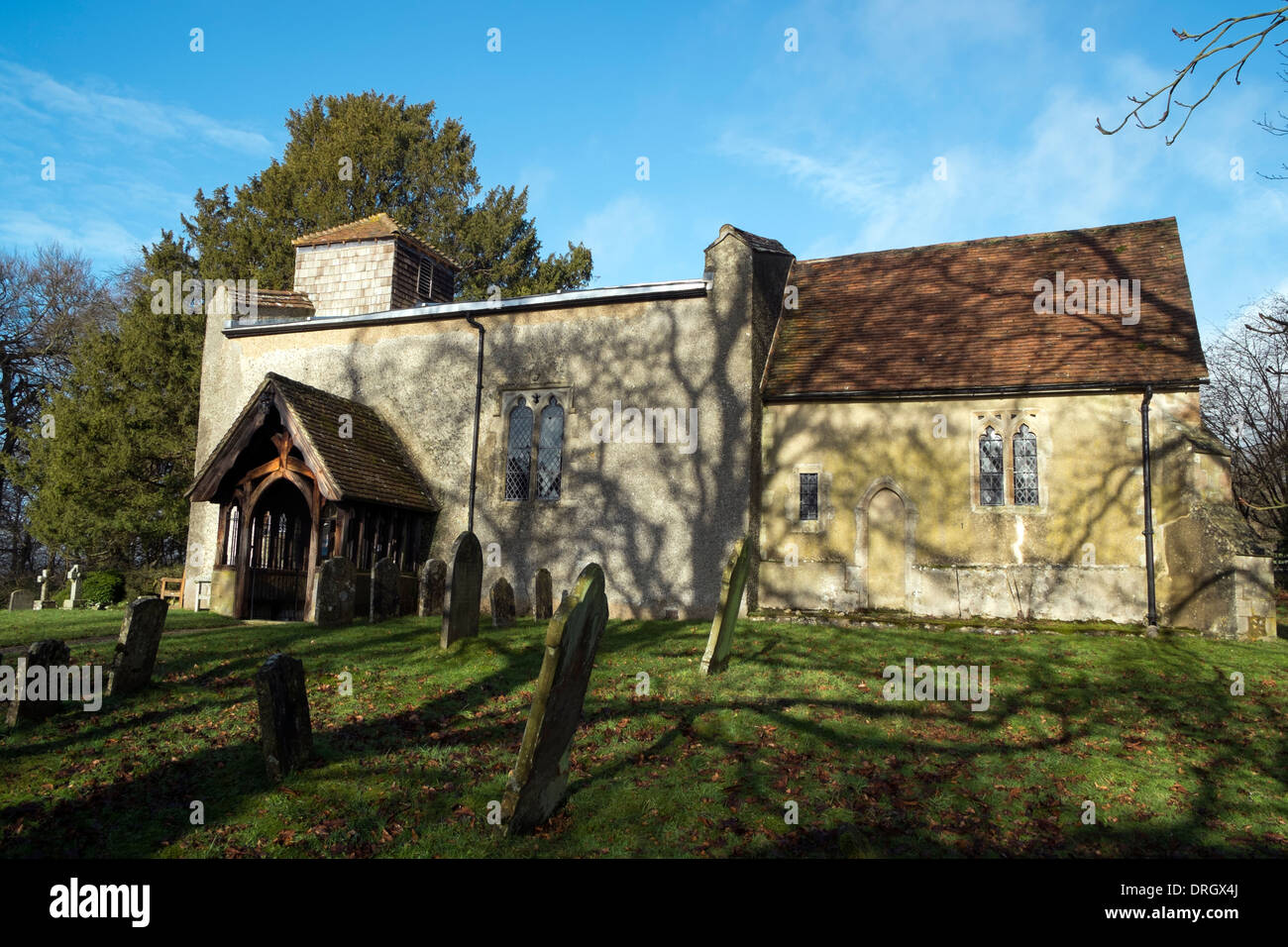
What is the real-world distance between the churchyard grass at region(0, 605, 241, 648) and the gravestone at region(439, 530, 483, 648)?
15.7 feet

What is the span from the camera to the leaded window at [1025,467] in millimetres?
16391

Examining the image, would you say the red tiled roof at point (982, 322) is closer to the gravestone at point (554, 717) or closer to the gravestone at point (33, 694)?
the gravestone at point (554, 717)

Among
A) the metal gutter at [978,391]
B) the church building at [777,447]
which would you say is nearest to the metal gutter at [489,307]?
the church building at [777,447]

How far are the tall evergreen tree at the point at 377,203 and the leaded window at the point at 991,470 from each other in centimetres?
2385

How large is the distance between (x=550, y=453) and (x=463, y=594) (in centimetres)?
702

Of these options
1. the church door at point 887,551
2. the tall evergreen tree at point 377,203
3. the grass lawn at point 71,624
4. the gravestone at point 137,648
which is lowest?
the grass lawn at point 71,624

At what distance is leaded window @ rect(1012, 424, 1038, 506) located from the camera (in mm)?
16391

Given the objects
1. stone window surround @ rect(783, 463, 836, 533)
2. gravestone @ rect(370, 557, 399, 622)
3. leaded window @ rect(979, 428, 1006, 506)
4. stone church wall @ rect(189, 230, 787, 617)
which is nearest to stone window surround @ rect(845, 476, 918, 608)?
stone window surround @ rect(783, 463, 836, 533)

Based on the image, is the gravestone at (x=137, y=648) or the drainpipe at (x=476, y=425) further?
the drainpipe at (x=476, y=425)

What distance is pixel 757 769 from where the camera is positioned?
749 centimetres

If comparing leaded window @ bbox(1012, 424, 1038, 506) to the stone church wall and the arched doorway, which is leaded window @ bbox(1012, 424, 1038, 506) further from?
the arched doorway
